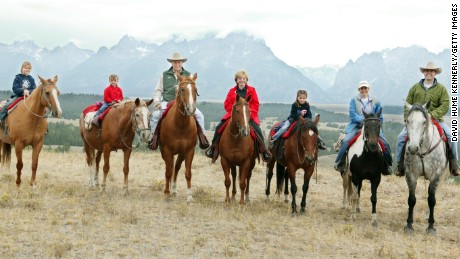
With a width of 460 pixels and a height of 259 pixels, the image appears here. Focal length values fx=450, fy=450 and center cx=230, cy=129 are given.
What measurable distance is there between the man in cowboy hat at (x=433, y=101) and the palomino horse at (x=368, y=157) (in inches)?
21.1

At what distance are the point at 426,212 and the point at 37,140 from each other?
10.8 meters

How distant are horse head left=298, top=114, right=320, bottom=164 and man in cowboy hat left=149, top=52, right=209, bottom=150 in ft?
8.89

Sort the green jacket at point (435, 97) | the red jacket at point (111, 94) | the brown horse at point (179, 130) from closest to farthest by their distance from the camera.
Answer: the green jacket at point (435, 97)
the brown horse at point (179, 130)
the red jacket at point (111, 94)

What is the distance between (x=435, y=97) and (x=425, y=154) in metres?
1.56

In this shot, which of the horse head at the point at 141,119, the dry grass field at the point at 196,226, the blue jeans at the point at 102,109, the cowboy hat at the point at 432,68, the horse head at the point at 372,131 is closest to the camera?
the dry grass field at the point at 196,226

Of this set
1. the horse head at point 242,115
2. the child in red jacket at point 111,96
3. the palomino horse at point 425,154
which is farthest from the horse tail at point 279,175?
the child in red jacket at point 111,96

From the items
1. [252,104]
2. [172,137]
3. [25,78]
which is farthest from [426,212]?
[25,78]

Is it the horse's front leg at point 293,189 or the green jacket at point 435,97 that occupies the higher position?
the green jacket at point 435,97

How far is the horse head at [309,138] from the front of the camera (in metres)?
10.4

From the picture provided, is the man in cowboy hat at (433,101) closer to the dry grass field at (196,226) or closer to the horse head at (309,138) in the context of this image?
the dry grass field at (196,226)

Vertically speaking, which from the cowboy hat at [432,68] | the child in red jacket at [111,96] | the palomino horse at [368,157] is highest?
the cowboy hat at [432,68]

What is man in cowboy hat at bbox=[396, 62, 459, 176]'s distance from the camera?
33.1ft

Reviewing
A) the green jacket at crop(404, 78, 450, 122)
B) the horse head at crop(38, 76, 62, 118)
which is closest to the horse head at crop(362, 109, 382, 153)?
the green jacket at crop(404, 78, 450, 122)

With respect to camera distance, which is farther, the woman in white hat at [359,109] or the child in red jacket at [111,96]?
the child in red jacket at [111,96]
